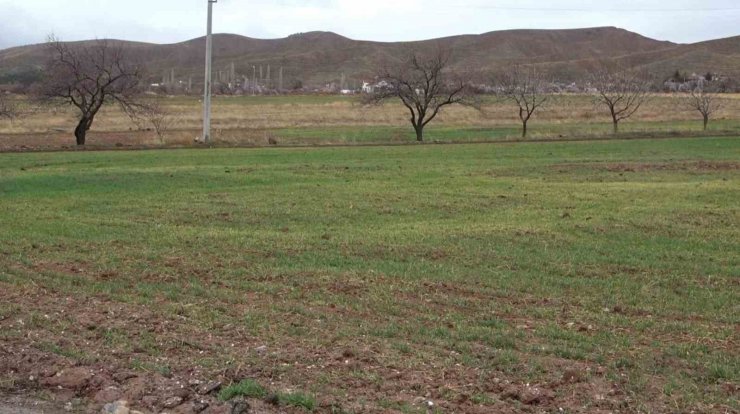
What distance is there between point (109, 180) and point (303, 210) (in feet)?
30.3

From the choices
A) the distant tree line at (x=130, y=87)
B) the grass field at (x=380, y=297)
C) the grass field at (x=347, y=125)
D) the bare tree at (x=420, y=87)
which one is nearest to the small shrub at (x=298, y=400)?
the grass field at (x=380, y=297)

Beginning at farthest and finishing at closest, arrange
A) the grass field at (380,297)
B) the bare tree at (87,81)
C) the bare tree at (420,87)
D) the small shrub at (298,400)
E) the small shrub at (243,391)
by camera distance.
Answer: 1. the bare tree at (420,87)
2. the bare tree at (87,81)
3. the grass field at (380,297)
4. the small shrub at (243,391)
5. the small shrub at (298,400)

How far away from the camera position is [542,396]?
595 cm

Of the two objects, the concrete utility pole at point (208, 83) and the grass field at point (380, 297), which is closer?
the grass field at point (380, 297)

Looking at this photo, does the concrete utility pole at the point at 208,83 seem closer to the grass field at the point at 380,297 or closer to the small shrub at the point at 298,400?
the grass field at the point at 380,297

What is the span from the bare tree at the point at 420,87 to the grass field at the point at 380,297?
3294 cm

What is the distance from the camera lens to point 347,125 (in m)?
69.6

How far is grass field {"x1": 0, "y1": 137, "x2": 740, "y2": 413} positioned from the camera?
6.21m

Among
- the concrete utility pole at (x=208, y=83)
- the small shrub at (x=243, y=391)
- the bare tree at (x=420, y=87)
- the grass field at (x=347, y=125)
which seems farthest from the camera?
the bare tree at (x=420, y=87)

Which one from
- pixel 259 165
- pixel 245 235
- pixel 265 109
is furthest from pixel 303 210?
pixel 265 109

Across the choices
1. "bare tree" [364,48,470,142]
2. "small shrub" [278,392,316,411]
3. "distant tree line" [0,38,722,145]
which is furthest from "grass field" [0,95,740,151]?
"small shrub" [278,392,316,411]

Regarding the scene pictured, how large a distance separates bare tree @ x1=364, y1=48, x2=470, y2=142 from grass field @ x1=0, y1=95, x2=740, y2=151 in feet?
7.53

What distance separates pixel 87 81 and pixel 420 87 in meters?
21.2

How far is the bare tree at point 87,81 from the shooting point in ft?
157
